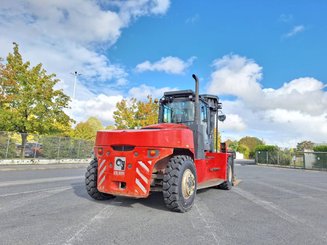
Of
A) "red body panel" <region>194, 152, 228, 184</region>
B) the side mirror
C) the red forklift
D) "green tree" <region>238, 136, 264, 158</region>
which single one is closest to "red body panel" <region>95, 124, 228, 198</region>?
the red forklift

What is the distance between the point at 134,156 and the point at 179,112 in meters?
3.02

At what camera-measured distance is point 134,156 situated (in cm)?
549

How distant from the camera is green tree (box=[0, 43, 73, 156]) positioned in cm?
2159

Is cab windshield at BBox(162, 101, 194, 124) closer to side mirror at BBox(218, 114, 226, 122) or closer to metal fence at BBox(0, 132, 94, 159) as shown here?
side mirror at BBox(218, 114, 226, 122)

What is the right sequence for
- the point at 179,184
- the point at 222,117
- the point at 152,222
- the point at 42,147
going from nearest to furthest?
the point at 152,222 → the point at 179,184 → the point at 222,117 → the point at 42,147

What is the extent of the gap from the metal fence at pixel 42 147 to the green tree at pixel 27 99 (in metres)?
1.52

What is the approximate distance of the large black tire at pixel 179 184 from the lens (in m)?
5.28

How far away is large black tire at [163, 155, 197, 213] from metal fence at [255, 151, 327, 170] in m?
24.9

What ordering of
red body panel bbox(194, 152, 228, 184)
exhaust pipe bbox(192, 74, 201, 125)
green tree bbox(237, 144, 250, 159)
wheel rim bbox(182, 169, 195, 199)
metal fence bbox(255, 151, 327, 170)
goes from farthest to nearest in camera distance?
green tree bbox(237, 144, 250, 159)
metal fence bbox(255, 151, 327, 170)
red body panel bbox(194, 152, 228, 184)
exhaust pipe bbox(192, 74, 201, 125)
wheel rim bbox(182, 169, 195, 199)

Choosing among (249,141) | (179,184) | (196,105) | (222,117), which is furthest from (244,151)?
(179,184)

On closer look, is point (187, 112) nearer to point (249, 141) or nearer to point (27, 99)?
point (27, 99)

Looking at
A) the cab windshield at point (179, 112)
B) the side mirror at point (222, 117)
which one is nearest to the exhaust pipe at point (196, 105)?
the cab windshield at point (179, 112)

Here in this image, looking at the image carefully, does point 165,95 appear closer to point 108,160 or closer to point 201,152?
point 201,152

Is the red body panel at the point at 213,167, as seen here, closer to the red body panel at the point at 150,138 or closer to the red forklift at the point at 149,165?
the red forklift at the point at 149,165
